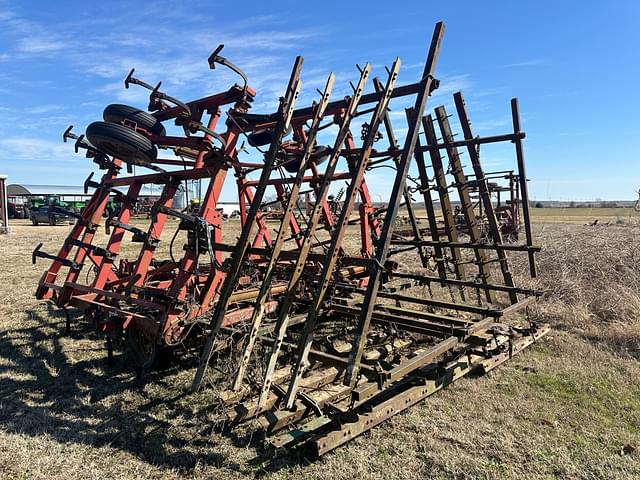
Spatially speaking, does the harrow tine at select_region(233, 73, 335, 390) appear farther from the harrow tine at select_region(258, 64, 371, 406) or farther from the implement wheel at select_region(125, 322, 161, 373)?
the implement wheel at select_region(125, 322, 161, 373)

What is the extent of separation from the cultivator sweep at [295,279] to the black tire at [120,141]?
0.05ft

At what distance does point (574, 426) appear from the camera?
390 cm

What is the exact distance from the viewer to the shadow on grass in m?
3.50

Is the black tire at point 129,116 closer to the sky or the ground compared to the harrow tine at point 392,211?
closer to the sky

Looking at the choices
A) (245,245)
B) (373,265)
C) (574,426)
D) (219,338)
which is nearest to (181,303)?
(219,338)

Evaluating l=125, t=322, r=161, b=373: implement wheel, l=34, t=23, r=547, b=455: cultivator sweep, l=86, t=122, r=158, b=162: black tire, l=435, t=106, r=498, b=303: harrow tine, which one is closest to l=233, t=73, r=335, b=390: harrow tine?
l=34, t=23, r=547, b=455: cultivator sweep

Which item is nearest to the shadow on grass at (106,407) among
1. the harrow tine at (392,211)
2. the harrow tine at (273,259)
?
the harrow tine at (273,259)

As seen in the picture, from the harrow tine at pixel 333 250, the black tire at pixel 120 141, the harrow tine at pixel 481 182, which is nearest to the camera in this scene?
the harrow tine at pixel 333 250

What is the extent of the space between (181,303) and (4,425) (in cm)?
178

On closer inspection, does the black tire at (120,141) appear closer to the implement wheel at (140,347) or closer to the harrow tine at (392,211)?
the implement wheel at (140,347)

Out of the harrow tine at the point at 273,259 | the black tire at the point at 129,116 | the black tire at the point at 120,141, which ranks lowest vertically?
the harrow tine at the point at 273,259

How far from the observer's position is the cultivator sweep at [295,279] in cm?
361

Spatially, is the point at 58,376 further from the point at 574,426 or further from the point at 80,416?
the point at 574,426

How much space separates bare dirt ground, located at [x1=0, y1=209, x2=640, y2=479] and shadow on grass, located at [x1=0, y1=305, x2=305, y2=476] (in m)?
0.01
